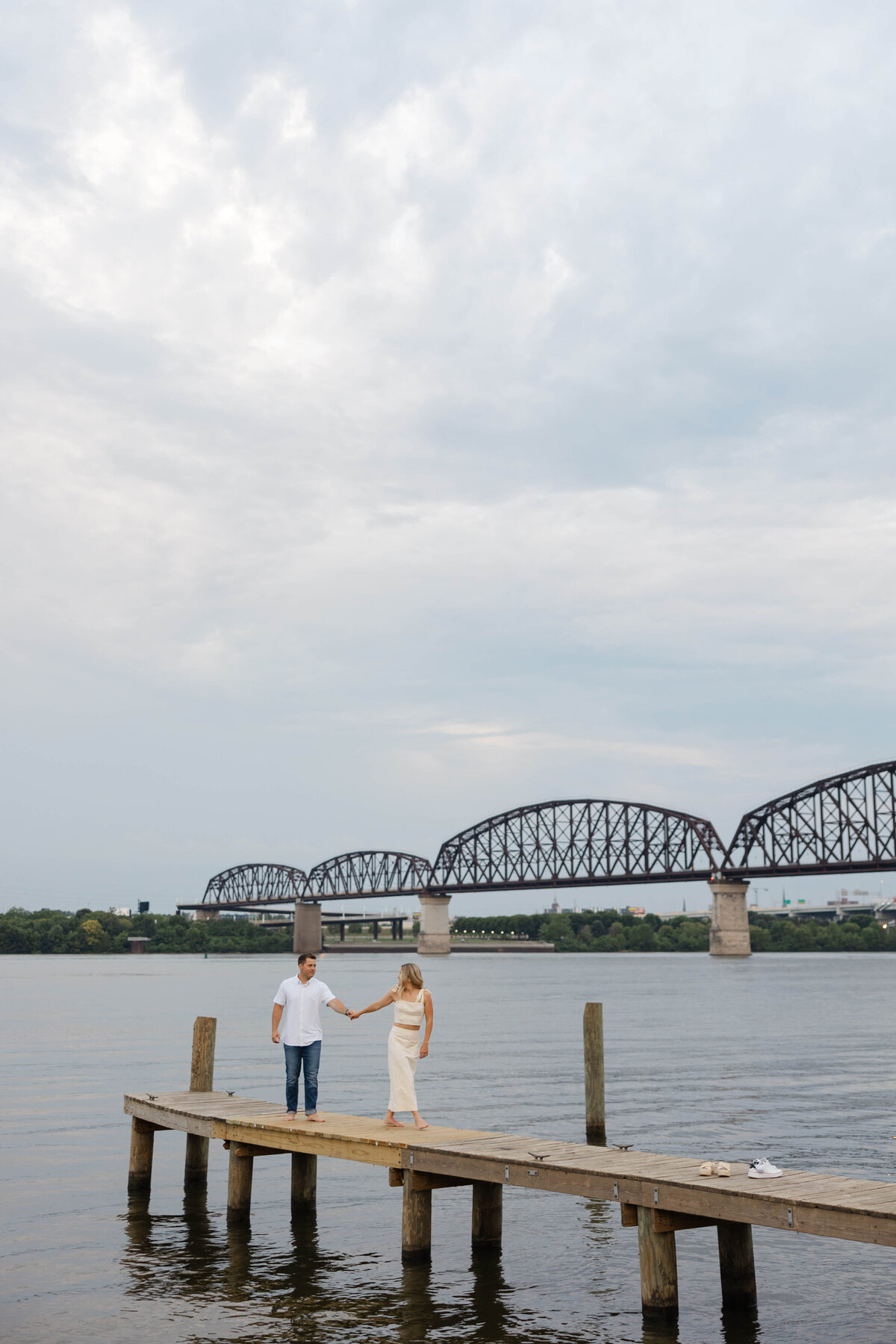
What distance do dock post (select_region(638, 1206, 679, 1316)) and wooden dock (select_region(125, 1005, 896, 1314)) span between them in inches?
0.5

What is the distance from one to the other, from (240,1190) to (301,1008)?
325 cm

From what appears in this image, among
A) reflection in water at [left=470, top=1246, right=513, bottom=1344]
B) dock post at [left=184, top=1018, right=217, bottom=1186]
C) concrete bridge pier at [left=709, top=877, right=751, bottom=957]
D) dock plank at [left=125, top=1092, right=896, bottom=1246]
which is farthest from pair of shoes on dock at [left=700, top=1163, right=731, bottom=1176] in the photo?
concrete bridge pier at [left=709, top=877, right=751, bottom=957]

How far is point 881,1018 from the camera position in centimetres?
6906

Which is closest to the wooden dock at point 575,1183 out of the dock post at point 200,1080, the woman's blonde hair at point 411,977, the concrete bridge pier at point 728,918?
the dock post at point 200,1080

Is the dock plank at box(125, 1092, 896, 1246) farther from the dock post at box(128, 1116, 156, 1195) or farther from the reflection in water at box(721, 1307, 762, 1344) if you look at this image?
the dock post at box(128, 1116, 156, 1195)

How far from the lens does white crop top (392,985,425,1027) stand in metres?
16.4

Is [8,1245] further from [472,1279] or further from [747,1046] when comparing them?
[747,1046]

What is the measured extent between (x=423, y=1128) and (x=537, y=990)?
89.8 meters

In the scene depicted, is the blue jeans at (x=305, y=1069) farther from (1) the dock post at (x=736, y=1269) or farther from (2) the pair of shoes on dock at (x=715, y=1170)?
(2) the pair of shoes on dock at (x=715, y=1170)

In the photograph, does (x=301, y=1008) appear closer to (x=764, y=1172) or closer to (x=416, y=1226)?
(x=416, y=1226)

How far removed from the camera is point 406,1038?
16.6m

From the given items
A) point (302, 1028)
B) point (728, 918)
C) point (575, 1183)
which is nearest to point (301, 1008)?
point (302, 1028)

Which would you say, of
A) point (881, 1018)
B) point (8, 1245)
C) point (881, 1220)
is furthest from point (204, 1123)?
point (881, 1018)

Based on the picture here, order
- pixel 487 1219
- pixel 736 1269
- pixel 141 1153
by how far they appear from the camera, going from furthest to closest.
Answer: pixel 141 1153 < pixel 487 1219 < pixel 736 1269
